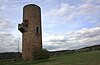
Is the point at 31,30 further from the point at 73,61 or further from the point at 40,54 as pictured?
the point at 73,61

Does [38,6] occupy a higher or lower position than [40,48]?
higher

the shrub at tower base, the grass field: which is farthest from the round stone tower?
the grass field

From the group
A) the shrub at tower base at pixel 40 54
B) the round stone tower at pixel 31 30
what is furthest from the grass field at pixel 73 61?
the round stone tower at pixel 31 30

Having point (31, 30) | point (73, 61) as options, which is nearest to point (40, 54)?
point (31, 30)

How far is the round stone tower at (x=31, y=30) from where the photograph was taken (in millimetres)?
29547

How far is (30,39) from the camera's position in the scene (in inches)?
1165

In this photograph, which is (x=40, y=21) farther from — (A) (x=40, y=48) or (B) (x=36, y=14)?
(A) (x=40, y=48)

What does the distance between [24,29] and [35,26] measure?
163cm

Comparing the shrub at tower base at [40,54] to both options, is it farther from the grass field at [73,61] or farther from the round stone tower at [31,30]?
the grass field at [73,61]

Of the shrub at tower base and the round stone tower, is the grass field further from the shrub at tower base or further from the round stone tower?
the round stone tower

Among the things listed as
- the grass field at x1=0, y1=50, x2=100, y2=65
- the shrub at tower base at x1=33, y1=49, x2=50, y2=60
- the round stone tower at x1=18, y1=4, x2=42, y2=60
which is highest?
the round stone tower at x1=18, y1=4, x2=42, y2=60

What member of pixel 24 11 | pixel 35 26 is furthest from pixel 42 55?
pixel 24 11

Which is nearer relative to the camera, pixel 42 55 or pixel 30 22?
pixel 42 55

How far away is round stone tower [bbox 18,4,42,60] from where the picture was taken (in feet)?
96.9
